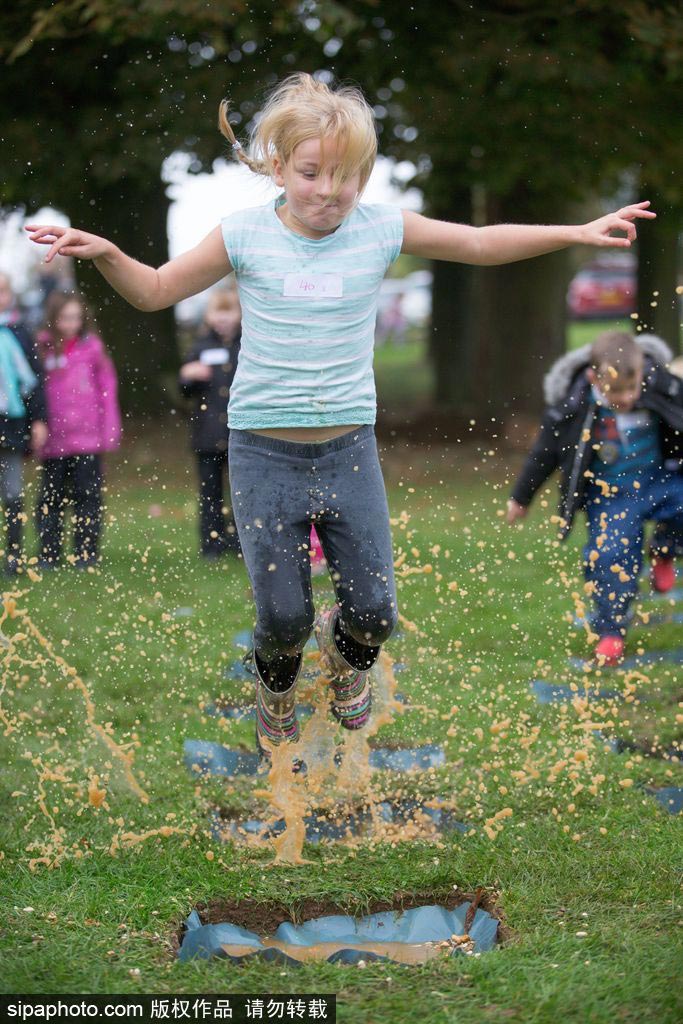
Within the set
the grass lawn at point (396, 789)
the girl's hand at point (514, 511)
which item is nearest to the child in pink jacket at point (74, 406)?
the grass lawn at point (396, 789)

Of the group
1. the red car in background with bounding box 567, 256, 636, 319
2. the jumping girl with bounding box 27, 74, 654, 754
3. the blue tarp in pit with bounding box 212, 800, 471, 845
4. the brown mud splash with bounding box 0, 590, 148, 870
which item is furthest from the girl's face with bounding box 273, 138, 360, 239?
the red car in background with bounding box 567, 256, 636, 319

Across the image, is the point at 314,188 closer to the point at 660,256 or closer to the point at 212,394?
the point at 212,394

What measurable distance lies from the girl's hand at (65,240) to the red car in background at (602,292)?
73.3ft

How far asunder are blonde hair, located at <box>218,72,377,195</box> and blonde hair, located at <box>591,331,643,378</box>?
231 cm

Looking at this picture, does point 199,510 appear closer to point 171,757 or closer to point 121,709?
point 121,709

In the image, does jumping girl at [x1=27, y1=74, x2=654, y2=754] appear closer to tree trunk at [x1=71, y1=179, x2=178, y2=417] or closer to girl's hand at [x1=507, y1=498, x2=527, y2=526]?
girl's hand at [x1=507, y1=498, x2=527, y2=526]

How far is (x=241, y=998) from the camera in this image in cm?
287

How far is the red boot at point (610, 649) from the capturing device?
5.67m

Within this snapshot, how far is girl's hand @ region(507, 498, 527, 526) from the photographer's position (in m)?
5.54

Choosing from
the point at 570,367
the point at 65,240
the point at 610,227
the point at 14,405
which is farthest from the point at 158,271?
the point at 14,405

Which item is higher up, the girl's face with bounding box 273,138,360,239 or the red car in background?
the girl's face with bounding box 273,138,360,239

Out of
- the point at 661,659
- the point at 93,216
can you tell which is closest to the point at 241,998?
the point at 661,659

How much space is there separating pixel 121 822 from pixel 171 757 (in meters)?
0.63

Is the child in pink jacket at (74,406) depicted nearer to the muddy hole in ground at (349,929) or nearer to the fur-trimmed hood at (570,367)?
the fur-trimmed hood at (570,367)
